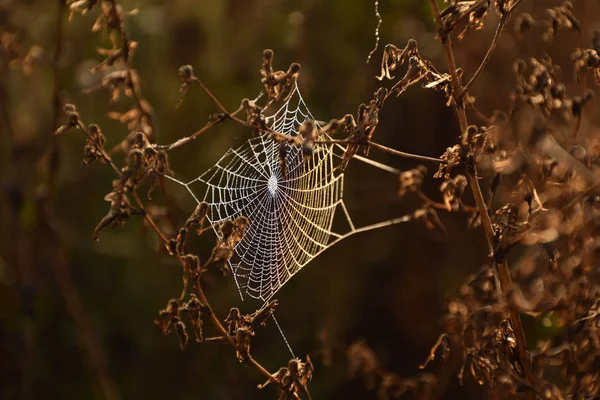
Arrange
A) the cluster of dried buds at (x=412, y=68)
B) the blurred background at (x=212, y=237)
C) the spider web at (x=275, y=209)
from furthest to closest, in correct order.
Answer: the blurred background at (x=212, y=237)
the spider web at (x=275, y=209)
the cluster of dried buds at (x=412, y=68)

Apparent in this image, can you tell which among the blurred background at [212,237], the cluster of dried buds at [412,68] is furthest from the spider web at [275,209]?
the cluster of dried buds at [412,68]

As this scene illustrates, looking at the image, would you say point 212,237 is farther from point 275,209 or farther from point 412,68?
point 412,68

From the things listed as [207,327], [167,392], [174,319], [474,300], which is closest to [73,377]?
[167,392]

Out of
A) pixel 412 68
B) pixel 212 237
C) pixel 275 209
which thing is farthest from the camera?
pixel 212 237

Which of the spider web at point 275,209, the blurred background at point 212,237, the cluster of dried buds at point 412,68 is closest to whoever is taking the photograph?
the cluster of dried buds at point 412,68

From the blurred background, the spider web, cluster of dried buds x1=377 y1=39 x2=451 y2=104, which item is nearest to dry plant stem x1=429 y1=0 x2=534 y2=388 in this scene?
cluster of dried buds x1=377 y1=39 x2=451 y2=104

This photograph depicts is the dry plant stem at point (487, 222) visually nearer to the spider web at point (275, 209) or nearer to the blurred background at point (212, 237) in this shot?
the spider web at point (275, 209)

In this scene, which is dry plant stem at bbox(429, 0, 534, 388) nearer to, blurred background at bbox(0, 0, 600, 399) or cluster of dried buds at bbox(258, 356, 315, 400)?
cluster of dried buds at bbox(258, 356, 315, 400)

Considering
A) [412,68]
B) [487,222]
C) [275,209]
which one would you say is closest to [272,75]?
[412,68]
